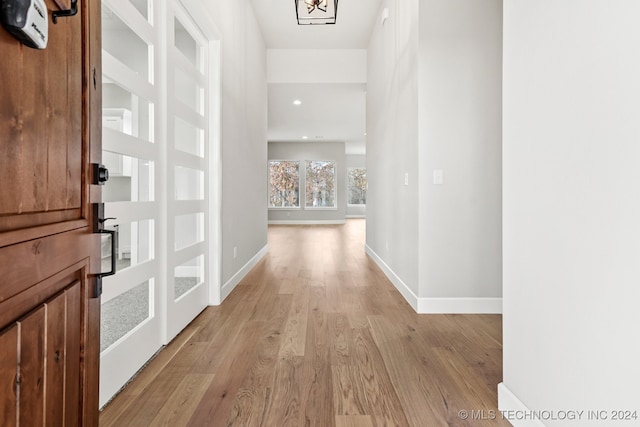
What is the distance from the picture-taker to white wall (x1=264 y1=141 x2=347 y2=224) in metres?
12.0

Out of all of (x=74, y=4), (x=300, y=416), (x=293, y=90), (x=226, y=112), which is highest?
(x=293, y=90)

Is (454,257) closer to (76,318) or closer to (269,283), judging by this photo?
(269,283)

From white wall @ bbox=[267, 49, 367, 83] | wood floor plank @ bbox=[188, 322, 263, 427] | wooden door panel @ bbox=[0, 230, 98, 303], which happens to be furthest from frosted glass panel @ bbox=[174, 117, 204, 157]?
white wall @ bbox=[267, 49, 367, 83]

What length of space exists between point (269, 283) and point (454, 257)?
1807 mm

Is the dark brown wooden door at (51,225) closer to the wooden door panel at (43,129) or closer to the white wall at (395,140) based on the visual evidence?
the wooden door panel at (43,129)

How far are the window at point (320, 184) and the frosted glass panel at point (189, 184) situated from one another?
31.2ft

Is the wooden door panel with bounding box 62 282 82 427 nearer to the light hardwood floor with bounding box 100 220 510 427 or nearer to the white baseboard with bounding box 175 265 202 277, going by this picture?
the light hardwood floor with bounding box 100 220 510 427

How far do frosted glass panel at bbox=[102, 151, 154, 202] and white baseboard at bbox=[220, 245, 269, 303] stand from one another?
1.32 meters

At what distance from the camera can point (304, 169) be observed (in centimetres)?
1205

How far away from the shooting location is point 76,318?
2.98 feet

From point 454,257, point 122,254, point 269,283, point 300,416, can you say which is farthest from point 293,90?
point 300,416
